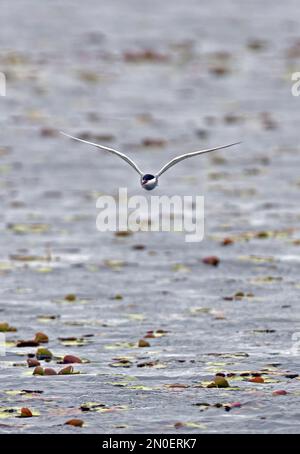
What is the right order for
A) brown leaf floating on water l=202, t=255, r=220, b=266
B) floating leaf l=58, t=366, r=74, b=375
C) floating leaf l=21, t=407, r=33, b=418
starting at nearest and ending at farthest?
floating leaf l=21, t=407, r=33, b=418
floating leaf l=58, t=366, r=74, b=375
brown leaf floating on water l=202, t=255, r=220, b=266

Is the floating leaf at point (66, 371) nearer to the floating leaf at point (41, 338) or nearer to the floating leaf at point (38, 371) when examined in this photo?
the floating leaf at point (38, 371)

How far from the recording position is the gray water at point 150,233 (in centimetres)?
1252

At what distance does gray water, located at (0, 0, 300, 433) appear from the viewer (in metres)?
12.5

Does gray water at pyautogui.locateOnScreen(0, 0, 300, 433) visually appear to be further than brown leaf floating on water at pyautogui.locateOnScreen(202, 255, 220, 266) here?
No

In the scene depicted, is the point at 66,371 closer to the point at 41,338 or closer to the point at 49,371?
the point at 49,371

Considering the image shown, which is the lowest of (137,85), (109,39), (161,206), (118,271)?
(118,271)

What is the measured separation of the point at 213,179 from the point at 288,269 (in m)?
6.85

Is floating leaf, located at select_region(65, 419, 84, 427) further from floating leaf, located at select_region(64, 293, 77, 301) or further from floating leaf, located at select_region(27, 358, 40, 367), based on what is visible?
floating leaf, located at select_region(64, 293, 77, 301)

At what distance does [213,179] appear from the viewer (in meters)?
24.8

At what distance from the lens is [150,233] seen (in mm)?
20734

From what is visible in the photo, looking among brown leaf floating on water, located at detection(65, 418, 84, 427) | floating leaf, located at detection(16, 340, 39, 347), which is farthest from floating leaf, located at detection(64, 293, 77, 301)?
brown leaf floating on water, located at detection(65, 418, 84, 427)

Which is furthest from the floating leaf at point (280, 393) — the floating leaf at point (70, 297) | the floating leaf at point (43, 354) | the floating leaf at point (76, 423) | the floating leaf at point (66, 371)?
the floating leaf at point (70, 297)
